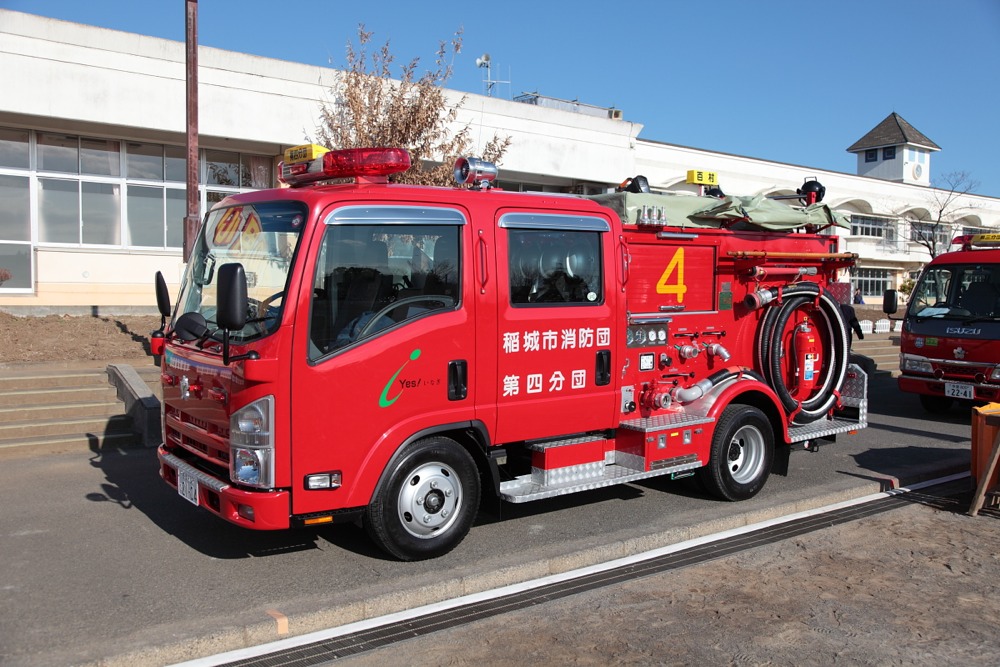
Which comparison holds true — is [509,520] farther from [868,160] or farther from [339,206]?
[868,160]

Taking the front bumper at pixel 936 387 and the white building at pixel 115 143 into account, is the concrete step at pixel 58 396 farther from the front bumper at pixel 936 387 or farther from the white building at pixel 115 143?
the front bumper at pixel 936 387

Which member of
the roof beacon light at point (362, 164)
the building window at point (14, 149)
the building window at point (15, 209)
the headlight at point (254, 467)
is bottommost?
the headlight at point (254, 467)

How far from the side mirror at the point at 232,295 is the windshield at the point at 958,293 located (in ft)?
36.4

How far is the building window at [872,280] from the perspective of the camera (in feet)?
147

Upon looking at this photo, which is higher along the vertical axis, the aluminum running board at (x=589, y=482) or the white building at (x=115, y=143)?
the white building at (x=115, y=143)

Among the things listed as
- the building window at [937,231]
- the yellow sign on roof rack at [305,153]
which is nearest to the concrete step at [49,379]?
the yellow sign on roof rack at [305,153]

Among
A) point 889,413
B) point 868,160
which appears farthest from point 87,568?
point 868,160

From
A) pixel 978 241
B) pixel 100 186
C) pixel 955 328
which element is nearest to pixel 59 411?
pixel 100 186

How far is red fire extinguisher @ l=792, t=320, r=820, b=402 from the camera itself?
Answer: 27.4 ft

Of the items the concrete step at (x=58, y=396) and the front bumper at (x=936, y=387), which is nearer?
the concrete step at (x=58, y=396)

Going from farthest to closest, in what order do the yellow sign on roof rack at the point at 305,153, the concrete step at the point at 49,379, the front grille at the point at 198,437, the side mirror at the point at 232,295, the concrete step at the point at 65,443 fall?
the concrete step at the point at 49,379, the concrete step at the point at 65,443, the yellow sign on roof rack at the point at 305,153, the front grille at the point at 198,437, the side mirror at the point at 232,295

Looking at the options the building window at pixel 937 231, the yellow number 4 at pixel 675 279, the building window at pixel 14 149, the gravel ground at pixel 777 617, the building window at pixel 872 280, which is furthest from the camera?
the building window at pixel 872 280

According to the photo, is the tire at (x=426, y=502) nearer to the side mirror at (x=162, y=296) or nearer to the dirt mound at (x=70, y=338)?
the side mirror at (x=162, y=296)

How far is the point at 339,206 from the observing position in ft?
17.5
